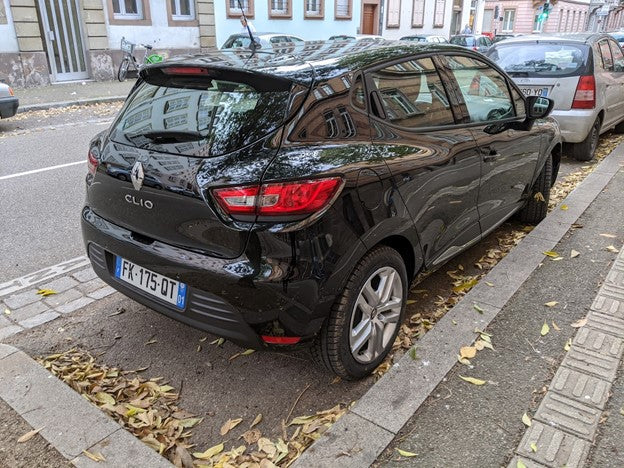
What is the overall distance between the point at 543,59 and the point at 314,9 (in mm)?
20217

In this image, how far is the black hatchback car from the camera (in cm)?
231

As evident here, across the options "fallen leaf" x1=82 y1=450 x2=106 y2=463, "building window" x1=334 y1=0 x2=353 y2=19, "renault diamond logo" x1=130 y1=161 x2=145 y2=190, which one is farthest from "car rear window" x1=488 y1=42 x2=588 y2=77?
"building window" x1=334 y1=0 x2=353 y2=19

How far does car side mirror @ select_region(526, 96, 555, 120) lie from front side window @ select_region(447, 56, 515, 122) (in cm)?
12

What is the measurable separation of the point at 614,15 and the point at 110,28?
7813 cm

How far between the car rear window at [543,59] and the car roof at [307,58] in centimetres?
451

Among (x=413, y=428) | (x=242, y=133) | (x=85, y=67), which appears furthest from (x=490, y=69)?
(x=85, y=67)

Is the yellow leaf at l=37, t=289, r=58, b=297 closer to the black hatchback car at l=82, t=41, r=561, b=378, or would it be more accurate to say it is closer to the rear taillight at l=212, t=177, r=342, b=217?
the black hatchback car at l=82, t=41, r=561, b=378

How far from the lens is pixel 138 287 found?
2719 mm

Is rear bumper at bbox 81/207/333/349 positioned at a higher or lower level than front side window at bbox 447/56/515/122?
lower

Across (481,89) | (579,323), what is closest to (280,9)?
(481,89)

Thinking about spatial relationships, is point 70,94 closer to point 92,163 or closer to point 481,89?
point 92,163

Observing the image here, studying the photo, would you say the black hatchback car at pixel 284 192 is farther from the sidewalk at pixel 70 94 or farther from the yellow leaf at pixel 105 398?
the sidewalk at pixel 70 94

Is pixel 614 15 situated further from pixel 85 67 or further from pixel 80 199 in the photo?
pixel 80 199

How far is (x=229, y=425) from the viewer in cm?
259
